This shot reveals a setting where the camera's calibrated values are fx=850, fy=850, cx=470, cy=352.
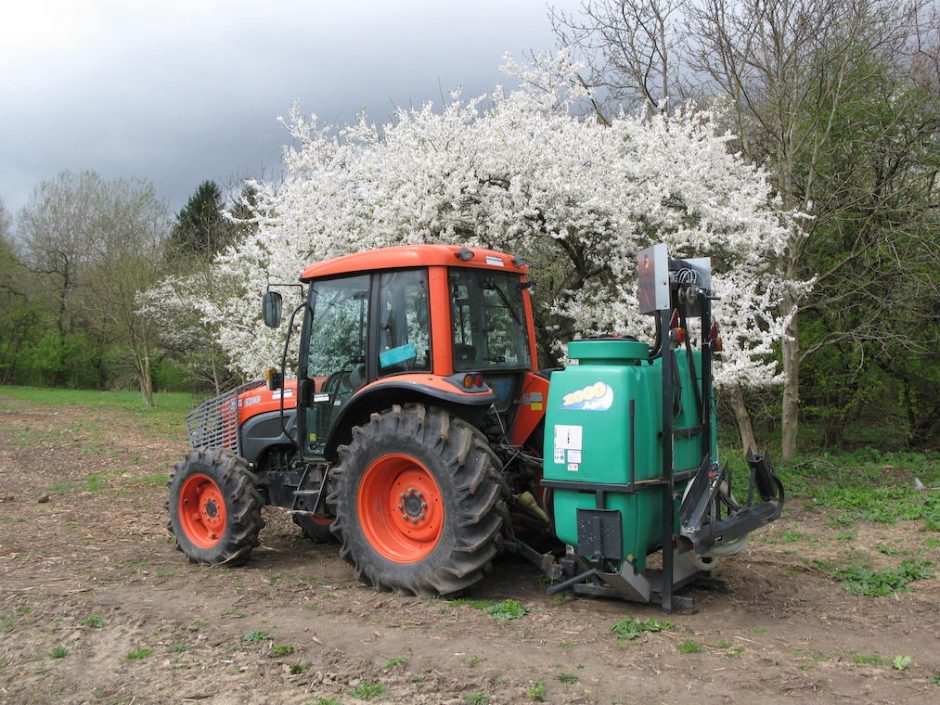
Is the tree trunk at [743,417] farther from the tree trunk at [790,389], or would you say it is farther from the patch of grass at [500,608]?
the patch of grass at [500,608]

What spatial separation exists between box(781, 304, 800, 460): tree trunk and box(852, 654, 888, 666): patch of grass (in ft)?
25.3

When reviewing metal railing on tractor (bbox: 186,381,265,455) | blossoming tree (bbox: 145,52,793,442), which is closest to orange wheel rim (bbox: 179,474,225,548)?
metal railing on tractor (bbox: 186,381,265,455)

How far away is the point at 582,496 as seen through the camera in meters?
5.12

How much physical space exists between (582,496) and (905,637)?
1911 mm

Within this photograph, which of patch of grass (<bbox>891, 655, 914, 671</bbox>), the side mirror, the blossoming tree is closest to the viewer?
Result: patch of grass (<bbox>891, 655, 914, 671</bbox>)

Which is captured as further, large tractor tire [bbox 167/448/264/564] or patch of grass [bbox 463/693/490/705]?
large tractor tire [bbox 167/448/264/564]

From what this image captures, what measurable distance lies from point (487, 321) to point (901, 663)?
10.8 ft

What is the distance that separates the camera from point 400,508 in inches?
227

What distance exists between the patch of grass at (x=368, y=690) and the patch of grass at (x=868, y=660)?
234cm

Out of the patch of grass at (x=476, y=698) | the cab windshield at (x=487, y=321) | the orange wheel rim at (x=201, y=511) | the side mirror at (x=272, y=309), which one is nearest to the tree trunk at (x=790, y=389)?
the cab windshield at (x=487, y=321)

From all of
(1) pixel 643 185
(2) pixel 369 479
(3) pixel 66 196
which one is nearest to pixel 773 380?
(1) pixel 643 185

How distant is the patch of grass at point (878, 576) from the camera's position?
563cm

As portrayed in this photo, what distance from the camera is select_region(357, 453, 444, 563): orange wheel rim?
5.64m

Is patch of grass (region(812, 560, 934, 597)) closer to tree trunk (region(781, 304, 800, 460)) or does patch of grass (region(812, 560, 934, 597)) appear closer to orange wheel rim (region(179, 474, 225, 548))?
orange wheel rim (region(179, 474, 225, 548))
